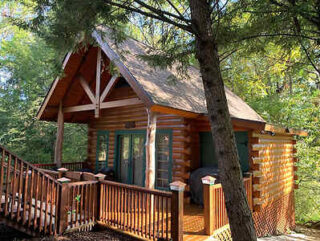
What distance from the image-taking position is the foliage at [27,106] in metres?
13.8

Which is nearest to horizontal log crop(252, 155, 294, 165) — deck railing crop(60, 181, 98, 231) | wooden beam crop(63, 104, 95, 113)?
deck railing crop(60, 181, 98, 231)

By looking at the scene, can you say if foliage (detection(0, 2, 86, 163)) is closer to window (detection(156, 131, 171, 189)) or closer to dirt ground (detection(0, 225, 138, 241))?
window (detection(156, 131, 171, 189))

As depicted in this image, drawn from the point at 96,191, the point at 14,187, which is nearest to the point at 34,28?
the point at 14,187

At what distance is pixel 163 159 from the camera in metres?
8.03

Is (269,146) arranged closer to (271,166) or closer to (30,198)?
(271,166)

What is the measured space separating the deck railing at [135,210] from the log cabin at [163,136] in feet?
0.36

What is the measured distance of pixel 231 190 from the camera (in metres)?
2.72

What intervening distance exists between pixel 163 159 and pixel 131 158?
169 centimetres

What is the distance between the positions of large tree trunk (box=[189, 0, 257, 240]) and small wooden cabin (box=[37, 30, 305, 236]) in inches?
59.2

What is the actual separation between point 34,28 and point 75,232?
4.24 metres

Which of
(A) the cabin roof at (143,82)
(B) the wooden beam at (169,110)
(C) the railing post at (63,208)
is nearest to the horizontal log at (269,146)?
(A) the cabin roof at (143,82)

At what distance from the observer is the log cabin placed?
5461 mm

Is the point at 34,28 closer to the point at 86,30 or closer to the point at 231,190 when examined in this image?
the point at 86,30

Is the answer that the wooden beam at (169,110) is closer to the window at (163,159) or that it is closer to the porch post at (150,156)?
the porch post at (150,156)
